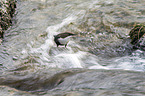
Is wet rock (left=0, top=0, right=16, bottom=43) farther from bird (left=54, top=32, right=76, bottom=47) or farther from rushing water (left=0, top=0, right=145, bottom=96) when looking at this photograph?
bird (left=54, top=32, right=76, bottom=47)

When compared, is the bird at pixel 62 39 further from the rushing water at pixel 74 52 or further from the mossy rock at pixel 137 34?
the mossy rock at pixel 137 34

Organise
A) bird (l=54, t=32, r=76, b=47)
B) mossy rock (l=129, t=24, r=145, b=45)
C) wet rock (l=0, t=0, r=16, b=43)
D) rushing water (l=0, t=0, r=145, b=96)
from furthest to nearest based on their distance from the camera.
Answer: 1. wet rock (l=0, t=0, r=16, b=43)
2. bird (l=54, t=32, r=76, b=47)
3. mossy rock (l=129, t=24, r=145, b=45)
4. rushing water (l=0, t=0, r=145, b=96)

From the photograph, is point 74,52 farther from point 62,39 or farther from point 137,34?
point 137,34

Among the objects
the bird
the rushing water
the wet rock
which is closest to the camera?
the rushing water

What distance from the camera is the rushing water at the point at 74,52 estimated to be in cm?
253

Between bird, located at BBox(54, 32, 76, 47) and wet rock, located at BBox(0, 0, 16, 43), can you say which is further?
wet rock, located at BBox(0, 0, 16, 43)

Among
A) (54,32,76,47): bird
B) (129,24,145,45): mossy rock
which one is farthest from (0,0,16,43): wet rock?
(129,24,145,45): mossy rock

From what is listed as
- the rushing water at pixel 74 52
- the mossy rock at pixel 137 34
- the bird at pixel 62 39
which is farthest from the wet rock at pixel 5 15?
the mossy rock at pixel 137 34

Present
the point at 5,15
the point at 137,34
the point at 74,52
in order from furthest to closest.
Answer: the point at 5,15, the point at 74,52, the point at 137,34

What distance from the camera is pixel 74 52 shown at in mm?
4102

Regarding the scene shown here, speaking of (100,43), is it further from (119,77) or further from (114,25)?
(119,77)

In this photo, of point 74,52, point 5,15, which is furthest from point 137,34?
point 5,15

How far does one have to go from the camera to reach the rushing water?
2525 mm

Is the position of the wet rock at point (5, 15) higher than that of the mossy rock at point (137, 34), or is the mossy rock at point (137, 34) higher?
the wet rock at point (5, 15)
